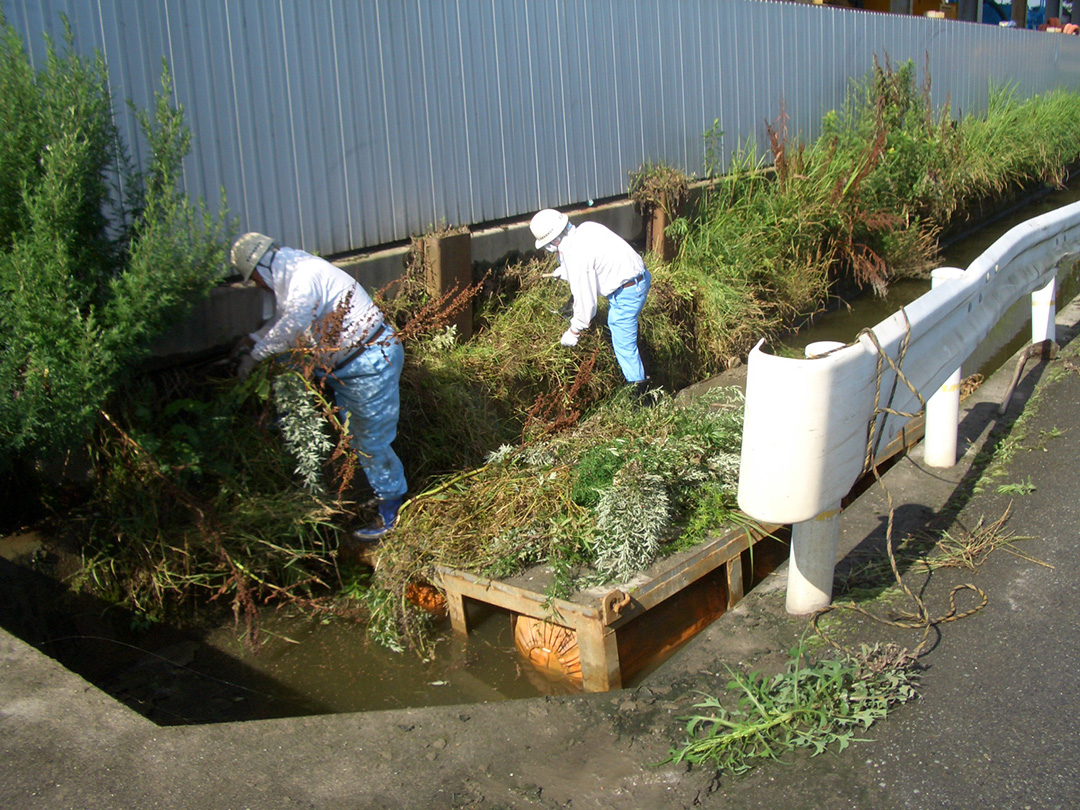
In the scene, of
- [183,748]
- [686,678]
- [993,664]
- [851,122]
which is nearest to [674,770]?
[686,678]

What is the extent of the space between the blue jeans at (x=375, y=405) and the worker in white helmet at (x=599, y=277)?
1.88 metres

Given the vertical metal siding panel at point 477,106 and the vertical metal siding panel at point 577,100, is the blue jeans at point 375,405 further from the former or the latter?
the vertical metal siding panel at point 577,100

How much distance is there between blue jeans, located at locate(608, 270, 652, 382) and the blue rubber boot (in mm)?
2274

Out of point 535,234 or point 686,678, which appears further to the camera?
point 535,234

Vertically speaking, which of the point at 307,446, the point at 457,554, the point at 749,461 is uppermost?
the point at 749,461

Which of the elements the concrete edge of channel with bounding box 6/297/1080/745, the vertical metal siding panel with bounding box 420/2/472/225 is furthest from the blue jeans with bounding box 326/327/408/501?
the vertical metal siding panel with bounding box 420/2/472/225

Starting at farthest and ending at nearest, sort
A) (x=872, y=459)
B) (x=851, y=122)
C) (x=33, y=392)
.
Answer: (x=851, y=122), (x=33, y=392), (x=872, y=459)

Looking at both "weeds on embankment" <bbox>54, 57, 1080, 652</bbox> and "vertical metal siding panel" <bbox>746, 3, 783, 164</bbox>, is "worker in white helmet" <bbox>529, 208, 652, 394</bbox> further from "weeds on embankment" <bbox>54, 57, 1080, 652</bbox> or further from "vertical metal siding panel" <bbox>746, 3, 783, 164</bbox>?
"vertical metal siding panel" <bbox>746, 3, 783, 164</bbox>

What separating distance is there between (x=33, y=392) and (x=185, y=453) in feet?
2.70

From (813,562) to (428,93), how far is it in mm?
4431

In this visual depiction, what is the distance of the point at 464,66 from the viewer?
6406 millimetres

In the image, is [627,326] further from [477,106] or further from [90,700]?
[90,700]

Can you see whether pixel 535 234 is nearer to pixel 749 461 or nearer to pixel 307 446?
pixel 307 446

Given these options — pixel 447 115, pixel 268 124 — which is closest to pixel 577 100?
pixel 447 115
